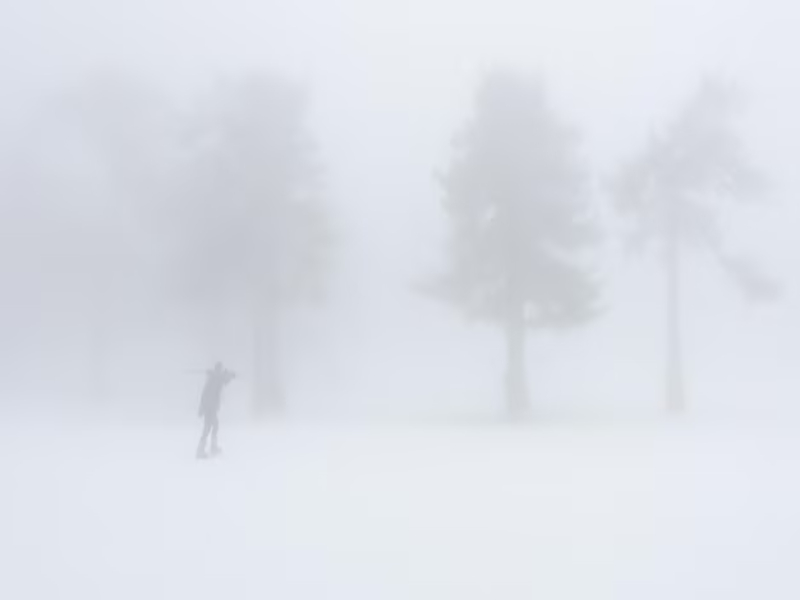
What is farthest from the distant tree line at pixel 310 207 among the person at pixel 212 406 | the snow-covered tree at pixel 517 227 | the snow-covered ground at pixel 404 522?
the person at pixel 212 406

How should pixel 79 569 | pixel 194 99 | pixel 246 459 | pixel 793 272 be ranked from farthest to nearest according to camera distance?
pixel 793 272 < pixel 194 99 < pixel 246 459 < pixel 79 569

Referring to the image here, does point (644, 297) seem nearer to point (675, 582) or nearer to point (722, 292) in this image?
point (722, 292)

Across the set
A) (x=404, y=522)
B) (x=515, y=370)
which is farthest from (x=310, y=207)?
(x=404, y=522)

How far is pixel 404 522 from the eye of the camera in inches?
451

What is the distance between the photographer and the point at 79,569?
9.20 m

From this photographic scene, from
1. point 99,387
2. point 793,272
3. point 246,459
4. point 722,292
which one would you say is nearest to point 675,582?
point 246,459

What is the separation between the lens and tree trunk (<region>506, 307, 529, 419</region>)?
88.4ft

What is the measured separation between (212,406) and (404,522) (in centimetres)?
774

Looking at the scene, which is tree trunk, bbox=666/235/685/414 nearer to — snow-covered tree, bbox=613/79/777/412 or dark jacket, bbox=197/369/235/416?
snow-covered tree, bbox=613/79/777/412

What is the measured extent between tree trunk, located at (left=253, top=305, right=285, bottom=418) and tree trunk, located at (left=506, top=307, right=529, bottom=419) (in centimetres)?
774

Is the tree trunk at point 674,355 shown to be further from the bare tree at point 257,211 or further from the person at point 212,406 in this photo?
the person at point 212,406

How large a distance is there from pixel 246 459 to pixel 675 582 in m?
10.7

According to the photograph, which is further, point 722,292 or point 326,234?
point 722,292

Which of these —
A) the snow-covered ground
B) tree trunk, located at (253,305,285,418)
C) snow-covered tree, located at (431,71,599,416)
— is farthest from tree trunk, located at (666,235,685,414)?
tree trunk, located at (253,305,285,418)
